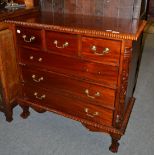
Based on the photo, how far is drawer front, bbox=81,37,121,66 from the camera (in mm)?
1418

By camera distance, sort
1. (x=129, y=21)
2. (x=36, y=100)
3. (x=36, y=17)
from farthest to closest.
Result: (x=36, y=100) < (x=36, y=17) < (x=129, y=21)

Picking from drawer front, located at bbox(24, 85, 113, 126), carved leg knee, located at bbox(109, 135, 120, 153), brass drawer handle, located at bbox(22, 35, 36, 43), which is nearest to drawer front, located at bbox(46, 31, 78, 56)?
brass drawer handle, located at bbox(22, 35, 36, 43)

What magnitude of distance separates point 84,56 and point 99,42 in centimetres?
16

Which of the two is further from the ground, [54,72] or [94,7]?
[94,7]

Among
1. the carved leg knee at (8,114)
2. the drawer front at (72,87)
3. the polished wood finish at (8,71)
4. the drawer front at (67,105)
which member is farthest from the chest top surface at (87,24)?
the carved leg knee at (8,114)

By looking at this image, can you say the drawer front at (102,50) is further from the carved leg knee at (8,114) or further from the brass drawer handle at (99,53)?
the carved leg knee at (8,114)

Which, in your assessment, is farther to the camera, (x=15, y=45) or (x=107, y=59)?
(x=15, y=45)

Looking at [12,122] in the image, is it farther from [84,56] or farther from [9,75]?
[84,56]

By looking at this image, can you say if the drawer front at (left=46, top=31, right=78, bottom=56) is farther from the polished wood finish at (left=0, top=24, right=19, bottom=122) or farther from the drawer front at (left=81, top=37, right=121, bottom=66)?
the polished wood finish at (left=0, top=24, right=19, bottom=122)

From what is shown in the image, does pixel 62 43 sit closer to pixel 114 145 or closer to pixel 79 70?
pixel 79 70

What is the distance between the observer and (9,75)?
202 centimetres

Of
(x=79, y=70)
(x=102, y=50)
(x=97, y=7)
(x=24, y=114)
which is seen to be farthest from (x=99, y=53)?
(x=24, y=114)

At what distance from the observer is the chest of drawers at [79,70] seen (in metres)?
1.45

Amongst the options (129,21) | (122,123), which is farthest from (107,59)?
(122,123)
